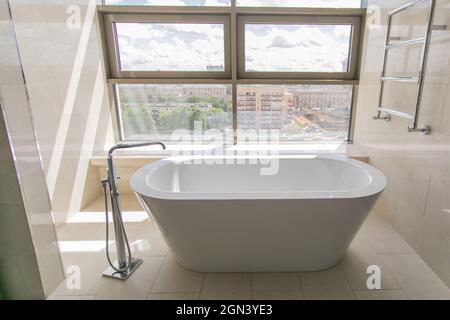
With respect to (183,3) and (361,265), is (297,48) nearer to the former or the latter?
(183,3)

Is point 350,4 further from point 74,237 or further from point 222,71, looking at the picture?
point 74,237

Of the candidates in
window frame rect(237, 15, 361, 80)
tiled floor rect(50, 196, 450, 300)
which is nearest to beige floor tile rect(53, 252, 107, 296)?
tiled floor rect(50, 196, 450, 300)

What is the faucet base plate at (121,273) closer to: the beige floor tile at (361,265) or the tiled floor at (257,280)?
the tiled floor at (257,280)

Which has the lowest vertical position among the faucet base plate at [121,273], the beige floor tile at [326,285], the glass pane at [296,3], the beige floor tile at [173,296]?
the beige floor tile at [173,296]

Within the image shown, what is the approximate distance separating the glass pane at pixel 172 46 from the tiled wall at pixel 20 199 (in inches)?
58.8

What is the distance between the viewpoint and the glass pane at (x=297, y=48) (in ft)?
8.56

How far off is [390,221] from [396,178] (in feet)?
1.23

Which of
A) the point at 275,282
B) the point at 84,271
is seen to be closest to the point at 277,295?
the point at 275,282

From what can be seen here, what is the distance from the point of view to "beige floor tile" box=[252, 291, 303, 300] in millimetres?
1504

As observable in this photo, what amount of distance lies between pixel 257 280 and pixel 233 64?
6.14 ft

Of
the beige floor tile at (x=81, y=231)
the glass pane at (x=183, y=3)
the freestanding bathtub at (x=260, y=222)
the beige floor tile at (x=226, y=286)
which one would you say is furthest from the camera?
the glass pane at (x=183, y=3)

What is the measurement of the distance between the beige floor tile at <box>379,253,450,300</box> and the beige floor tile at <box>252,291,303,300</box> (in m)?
0.60

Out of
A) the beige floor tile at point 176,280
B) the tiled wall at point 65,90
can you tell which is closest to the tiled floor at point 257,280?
the beige floor tile at point 176,280

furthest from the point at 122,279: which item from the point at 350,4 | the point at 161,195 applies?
the point at 350,4
